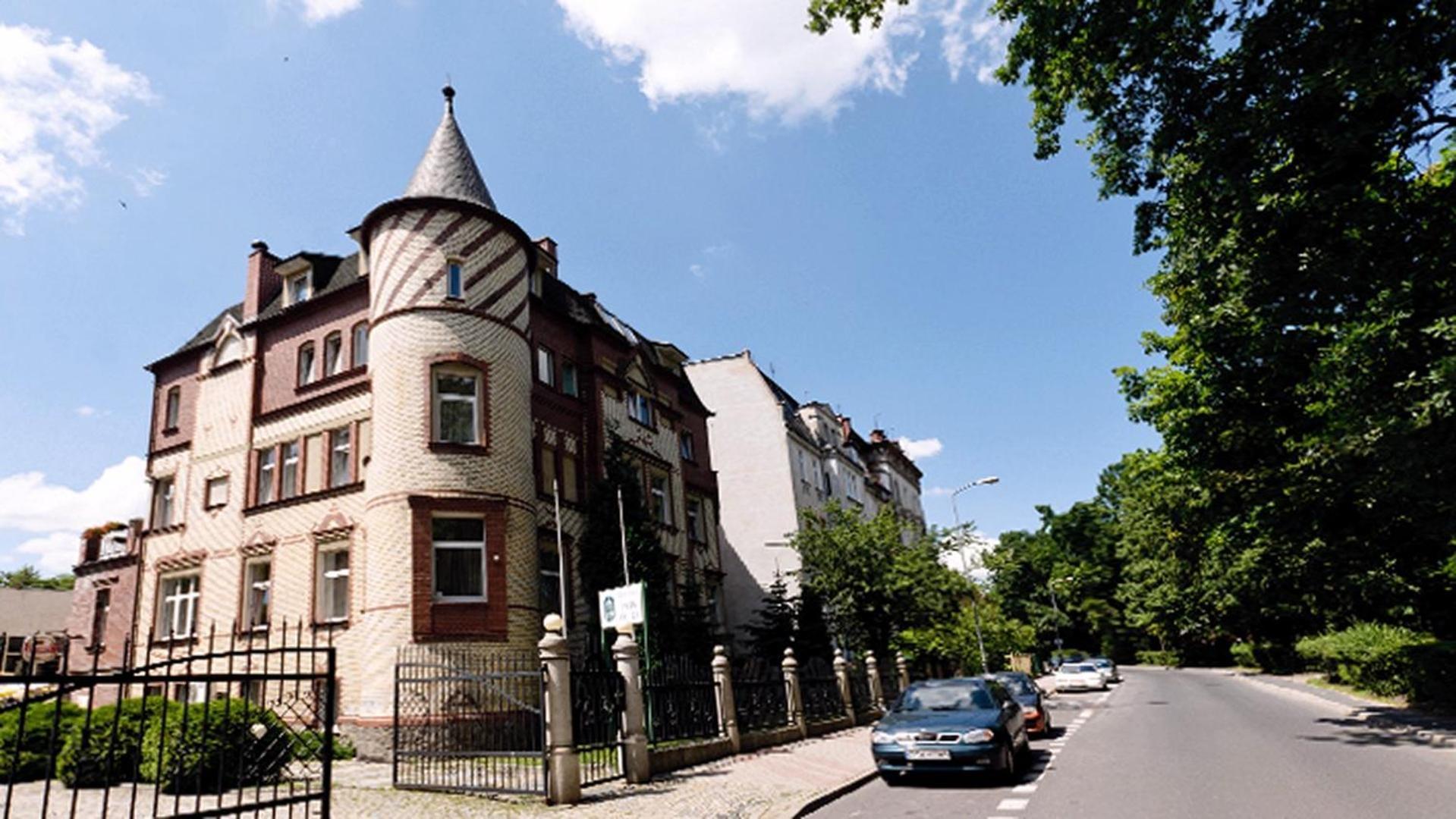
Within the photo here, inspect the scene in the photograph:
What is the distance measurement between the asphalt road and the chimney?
74.6 feet

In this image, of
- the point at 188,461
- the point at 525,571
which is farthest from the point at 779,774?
the point at 188,461

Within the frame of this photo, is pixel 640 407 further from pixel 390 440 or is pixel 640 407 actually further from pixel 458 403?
pixel 390 440

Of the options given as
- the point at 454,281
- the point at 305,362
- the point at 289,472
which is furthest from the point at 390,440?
the point at 305,362

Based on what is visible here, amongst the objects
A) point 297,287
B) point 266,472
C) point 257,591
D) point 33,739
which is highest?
point 297,287

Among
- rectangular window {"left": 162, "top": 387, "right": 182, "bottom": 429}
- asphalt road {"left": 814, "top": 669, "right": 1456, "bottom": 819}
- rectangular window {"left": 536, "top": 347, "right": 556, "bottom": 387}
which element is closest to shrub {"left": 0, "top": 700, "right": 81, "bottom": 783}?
rectangular window {"left": 536, "top": 347, "right": 556, "bottom": 387}

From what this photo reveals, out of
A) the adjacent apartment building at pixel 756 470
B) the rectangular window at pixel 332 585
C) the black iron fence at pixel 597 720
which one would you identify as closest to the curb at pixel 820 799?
the black iron fence at pixel 597 720

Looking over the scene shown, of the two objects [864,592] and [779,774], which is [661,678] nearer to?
[779,774]

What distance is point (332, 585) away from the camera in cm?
2128

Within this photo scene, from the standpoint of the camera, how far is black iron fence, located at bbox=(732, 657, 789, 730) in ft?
56.2

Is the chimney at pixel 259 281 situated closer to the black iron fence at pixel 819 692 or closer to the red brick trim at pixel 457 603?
the red brick trim at pixel 457 603

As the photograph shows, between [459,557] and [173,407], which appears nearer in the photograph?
[459,557]

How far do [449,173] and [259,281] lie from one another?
8.13 metres

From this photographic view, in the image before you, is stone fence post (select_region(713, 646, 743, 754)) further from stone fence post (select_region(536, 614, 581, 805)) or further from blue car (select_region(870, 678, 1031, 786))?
stone fence post (select_region(536, 614, 581, 805))

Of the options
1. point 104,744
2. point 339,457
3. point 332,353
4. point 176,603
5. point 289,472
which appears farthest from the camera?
point 176,603
